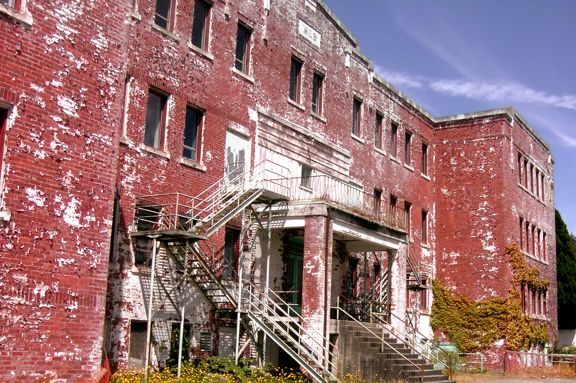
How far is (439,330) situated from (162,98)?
66.3ft

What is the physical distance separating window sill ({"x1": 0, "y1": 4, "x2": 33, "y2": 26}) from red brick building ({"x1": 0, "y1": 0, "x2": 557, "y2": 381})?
39mm

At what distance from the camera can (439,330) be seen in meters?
32.7

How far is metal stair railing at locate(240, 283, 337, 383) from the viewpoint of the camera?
17.2 meters

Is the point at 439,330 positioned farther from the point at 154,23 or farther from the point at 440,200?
the point at 154,23

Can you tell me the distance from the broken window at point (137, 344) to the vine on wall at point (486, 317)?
63.7 feet

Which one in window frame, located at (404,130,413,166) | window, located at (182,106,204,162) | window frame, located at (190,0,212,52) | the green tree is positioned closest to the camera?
window, located at (182,106,204,162)

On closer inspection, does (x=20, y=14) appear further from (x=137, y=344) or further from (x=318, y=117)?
(x=318, y=117)

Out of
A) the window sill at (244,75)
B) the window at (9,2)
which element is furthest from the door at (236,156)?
the window at (9,2)

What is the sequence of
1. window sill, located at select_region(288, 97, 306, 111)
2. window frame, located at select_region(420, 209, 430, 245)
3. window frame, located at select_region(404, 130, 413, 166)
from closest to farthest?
window sill, located at select_region(288, 97, 306, 111)
window frame, located at select_region(404, 130, 413, 166)
window frame, located at select_region(420, 209, 430, 245)

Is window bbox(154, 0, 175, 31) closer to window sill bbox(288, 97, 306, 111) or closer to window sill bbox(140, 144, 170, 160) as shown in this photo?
window sill bbox(140, 144, 170, 160)

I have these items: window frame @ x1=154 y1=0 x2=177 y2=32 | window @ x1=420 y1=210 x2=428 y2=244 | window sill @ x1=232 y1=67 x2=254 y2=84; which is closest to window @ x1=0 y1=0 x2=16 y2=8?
window frame @ x1=154 y1=0 x2=177 y2=32

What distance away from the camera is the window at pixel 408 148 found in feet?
107

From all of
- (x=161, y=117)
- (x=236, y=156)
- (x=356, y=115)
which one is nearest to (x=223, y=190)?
(x=236, y=156)

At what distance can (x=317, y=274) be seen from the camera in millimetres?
18578
